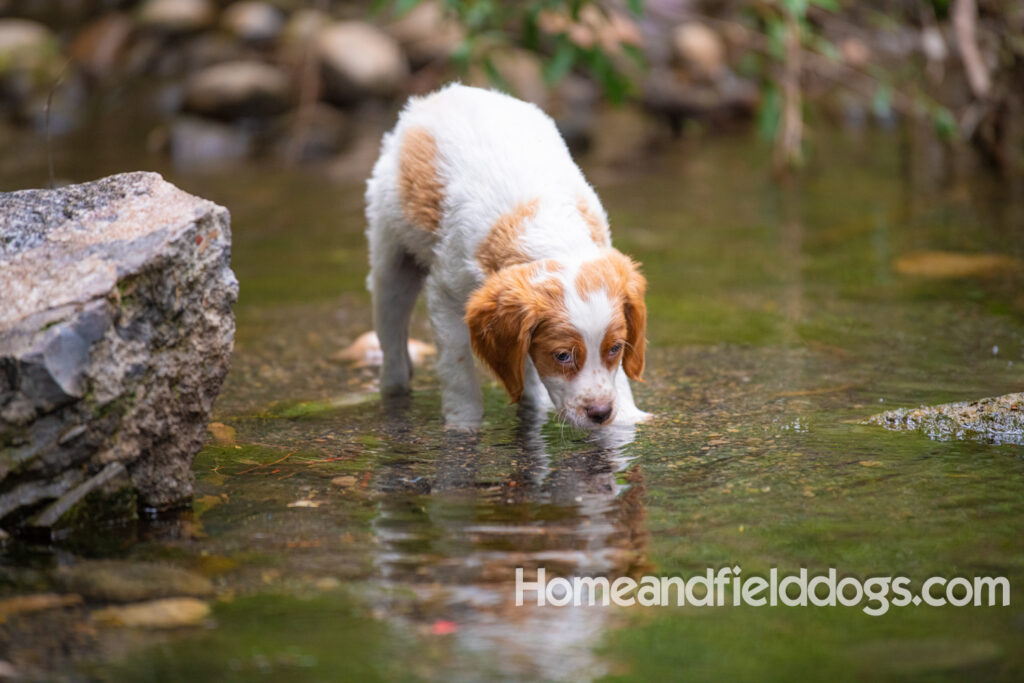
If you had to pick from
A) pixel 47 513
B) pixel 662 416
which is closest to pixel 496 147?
pixel 662 416

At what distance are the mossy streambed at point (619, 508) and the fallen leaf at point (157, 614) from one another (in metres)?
0.04

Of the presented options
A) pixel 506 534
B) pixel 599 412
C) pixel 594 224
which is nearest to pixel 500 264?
pixel 594 224

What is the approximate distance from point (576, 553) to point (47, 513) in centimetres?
162

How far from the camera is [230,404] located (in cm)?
525

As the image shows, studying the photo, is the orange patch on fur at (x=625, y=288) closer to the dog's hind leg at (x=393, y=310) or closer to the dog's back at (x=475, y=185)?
the dog's back at (x=475, y=185)

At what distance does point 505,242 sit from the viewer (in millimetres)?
4695

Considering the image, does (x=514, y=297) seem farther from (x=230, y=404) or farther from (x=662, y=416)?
(x=230, y=404)

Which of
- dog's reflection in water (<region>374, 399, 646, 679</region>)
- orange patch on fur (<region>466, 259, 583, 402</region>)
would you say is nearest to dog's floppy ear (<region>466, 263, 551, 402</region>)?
orange patch on fur (<region>466, 259, 583, 402</region>)

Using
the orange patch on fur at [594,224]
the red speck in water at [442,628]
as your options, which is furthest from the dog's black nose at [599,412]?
the red speck in water at [442,628]

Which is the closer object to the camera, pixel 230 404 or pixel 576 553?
pixel 576 553

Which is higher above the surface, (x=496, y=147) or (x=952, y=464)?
(x=496, y=147)

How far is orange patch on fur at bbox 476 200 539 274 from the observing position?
4.65 metres

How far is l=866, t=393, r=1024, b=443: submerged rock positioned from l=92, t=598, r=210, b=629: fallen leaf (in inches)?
110

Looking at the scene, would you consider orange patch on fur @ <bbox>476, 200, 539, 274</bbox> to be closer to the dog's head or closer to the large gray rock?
the dog's head
